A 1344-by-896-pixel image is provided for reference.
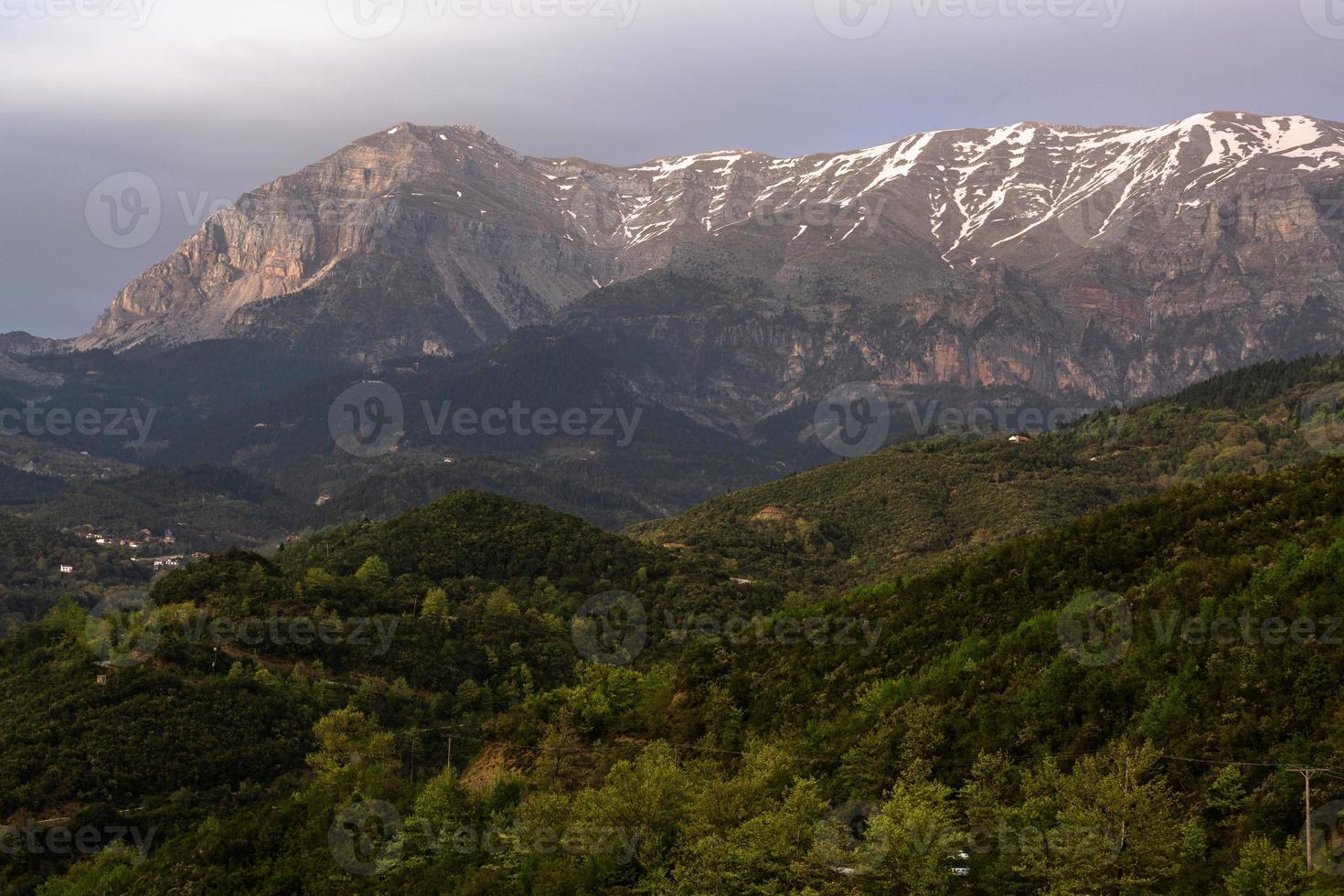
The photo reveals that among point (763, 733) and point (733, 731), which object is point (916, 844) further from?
point (733, 731)

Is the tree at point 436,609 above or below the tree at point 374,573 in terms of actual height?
below

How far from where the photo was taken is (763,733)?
75.4 meters

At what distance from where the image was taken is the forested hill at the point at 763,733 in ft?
170

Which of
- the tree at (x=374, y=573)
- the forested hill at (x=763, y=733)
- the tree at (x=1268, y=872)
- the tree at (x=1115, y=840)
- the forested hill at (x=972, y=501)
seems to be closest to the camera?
the tree at (x=1268, y=872)

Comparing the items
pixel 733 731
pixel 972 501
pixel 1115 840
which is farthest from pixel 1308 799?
pixel 972 501

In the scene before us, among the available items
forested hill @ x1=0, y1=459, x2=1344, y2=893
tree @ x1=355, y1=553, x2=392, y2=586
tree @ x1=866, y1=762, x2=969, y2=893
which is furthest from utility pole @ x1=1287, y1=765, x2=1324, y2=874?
tree @ x1=355, y1=553, x2=392, y2=586

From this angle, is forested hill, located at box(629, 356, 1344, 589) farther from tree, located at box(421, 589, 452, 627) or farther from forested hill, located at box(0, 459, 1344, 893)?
forested hill, located at box(0, 459, 1344, 893)

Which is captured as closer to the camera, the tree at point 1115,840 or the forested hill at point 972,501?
the tree at point 1115,840

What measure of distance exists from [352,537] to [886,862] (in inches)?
4164

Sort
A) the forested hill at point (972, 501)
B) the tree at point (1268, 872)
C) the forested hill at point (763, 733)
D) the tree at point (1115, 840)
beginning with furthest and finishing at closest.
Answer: the forested hill at point (972, 501)
the forested hill at point (763, 733)
the tree at point (1115, 840)
the tree at point (1268, 872)

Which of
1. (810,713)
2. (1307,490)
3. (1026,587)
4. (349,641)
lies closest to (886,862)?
(810,713)

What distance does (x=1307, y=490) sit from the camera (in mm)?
74312

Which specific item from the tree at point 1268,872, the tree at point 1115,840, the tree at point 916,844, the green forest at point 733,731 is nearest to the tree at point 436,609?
the green forest at point 733,731

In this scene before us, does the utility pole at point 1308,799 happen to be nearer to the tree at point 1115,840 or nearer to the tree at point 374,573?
the tree at point 1115,840
